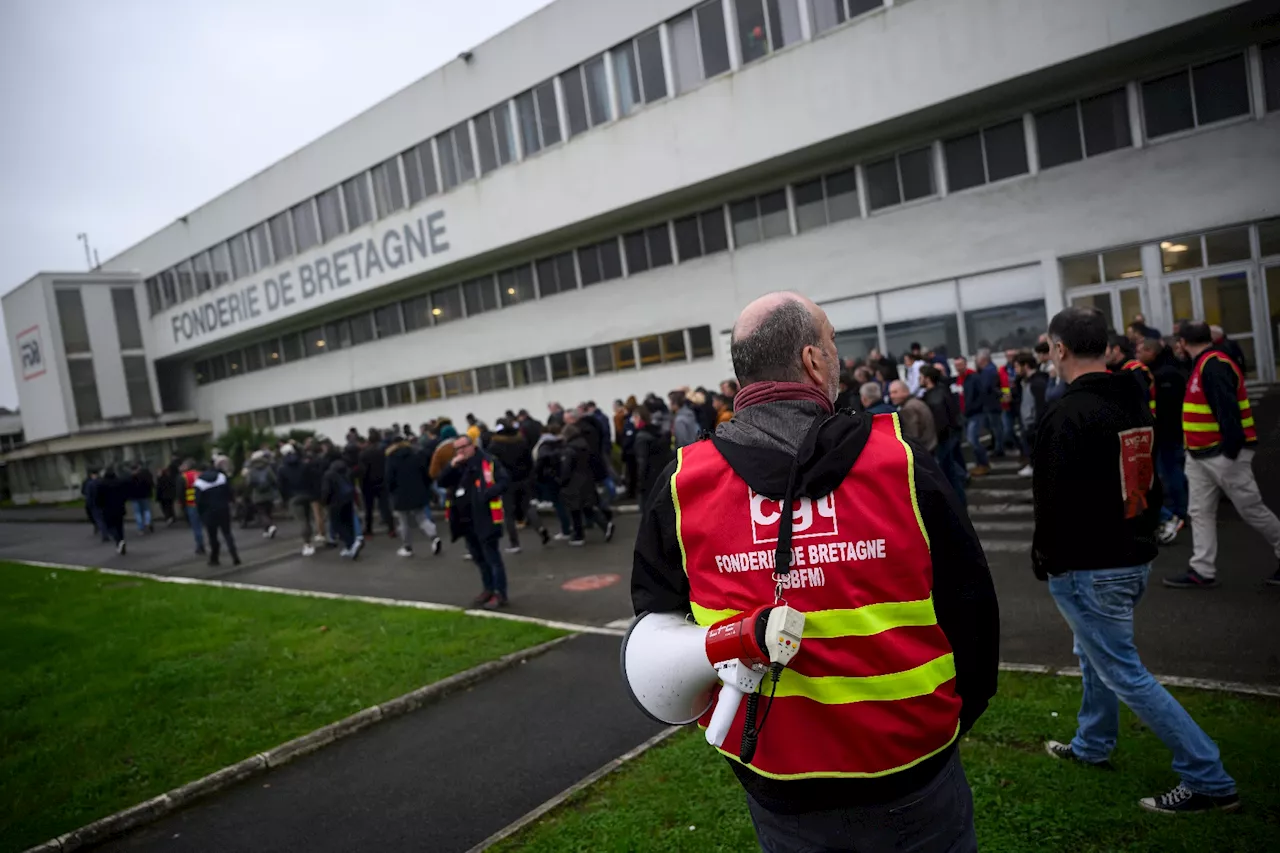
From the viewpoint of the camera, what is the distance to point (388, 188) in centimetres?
2923

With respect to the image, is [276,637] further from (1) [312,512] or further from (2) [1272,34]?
(2) [1272,34]

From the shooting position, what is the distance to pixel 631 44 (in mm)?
21656

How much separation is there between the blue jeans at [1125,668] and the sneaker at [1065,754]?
0.91 ft

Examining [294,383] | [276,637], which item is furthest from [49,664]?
[294,383]

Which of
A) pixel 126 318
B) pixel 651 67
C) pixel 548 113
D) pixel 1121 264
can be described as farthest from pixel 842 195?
pixel 126 318

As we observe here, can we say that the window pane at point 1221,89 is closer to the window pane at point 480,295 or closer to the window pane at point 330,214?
the window pane at point 480,295

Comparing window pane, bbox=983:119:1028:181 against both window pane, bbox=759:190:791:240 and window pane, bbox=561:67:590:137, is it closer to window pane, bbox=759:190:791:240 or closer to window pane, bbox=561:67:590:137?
window pane, bbox=759:190:791:240

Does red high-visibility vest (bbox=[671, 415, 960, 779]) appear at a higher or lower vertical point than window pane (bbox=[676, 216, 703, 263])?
lower

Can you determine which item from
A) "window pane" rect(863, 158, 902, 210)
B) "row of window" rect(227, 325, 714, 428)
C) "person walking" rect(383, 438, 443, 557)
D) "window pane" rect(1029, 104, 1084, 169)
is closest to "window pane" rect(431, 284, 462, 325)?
"row of window" rect(227, 325, 714, 428)

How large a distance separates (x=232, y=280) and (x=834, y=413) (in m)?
40.6

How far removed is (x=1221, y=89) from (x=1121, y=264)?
11.2ft

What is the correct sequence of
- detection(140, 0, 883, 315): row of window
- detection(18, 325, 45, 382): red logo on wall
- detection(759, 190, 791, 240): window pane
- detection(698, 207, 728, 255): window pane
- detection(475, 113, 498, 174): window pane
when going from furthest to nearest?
detection(18, 325, 45, 382): red logo on wall < detection(475, 113, 498, 174): window pane < detection(698, 207, 728, 255): window pane < detection(759, 190, 791, 240): window pane < detection(140, 0, 883, 315): row of window

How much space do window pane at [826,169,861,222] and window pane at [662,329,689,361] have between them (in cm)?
542

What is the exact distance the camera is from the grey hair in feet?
6.77
